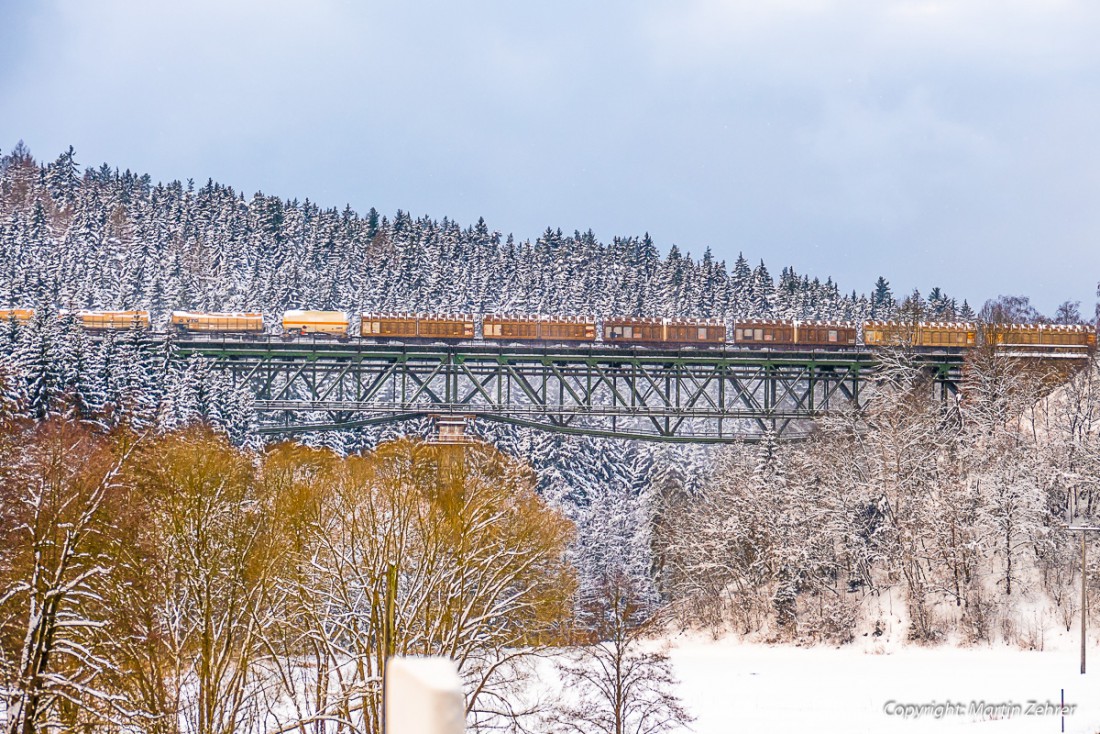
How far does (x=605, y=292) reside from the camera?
14125cm

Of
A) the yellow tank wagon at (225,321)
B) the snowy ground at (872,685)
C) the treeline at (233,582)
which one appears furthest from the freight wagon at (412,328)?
the treeline at (233,582)

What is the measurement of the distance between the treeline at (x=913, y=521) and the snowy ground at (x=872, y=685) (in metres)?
2.72

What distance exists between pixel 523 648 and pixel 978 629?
2628 cm

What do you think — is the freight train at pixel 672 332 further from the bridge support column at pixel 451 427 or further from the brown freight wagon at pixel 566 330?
the bridge support column at pixel 451 427

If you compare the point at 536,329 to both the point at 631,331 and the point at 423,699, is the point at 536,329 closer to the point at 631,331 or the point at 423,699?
the point at 631,331

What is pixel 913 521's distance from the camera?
58.9 metres

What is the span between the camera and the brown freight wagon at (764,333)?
249 ft

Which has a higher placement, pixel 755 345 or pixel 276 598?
pixel 755 345

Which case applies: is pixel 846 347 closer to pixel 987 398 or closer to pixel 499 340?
pixel 987 398

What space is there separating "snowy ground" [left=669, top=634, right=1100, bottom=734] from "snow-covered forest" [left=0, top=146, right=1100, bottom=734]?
265cm

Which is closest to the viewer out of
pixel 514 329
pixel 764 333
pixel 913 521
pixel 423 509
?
pixel 423 509

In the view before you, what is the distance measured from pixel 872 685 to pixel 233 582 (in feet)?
83.5

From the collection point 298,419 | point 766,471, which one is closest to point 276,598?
point 766,471

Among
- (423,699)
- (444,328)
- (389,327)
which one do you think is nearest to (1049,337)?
(444,328)
